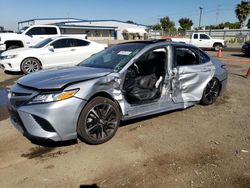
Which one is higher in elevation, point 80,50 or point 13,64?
point 80,50

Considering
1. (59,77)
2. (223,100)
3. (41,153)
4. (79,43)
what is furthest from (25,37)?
(41,153)

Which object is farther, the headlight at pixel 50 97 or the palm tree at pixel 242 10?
the palm tree at pixel 242 10

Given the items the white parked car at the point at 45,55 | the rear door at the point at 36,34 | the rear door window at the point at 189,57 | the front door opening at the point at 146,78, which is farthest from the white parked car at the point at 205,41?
the front door opening at the point at 146,78

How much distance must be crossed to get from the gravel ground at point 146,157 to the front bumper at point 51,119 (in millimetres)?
347

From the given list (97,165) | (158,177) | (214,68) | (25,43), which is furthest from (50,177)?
(25,43)

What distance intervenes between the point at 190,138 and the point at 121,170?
152cm

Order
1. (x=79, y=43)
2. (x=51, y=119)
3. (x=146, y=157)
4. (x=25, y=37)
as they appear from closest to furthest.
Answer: (x=51, y=119) → (x=146, y=157) → (x=79, y=43) → (x=25, y=37)

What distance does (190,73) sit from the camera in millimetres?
5438

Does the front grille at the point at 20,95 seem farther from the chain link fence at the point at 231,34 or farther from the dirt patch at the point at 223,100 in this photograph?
the chain link fence at the point at 231,34

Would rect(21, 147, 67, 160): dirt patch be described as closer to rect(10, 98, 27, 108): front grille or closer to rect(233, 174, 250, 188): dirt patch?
rect(10, 98, 27, 108): front grille

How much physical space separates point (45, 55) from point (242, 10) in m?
66.3

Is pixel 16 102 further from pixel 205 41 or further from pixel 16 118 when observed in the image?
pixel 205 41

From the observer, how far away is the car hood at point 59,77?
12.3 ft

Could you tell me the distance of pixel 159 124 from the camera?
5008 millimetres
